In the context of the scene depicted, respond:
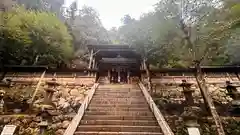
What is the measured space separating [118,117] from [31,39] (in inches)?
477

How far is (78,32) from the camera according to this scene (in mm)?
28281

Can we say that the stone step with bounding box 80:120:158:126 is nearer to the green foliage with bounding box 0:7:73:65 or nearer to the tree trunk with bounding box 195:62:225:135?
the tree trunk with bounding box 195:62:225:135

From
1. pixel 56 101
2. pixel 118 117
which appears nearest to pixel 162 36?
pixel 118 117

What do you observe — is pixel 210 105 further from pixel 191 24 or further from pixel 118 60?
pixel 118 60

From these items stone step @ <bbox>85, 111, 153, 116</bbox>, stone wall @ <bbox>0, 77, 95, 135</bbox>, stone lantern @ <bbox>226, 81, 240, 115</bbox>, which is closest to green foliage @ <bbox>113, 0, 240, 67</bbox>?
stone lantern @ <bbox>226, 81, 240, 115</bbox>

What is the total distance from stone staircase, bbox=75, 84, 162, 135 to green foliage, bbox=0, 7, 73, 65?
7.78 meters

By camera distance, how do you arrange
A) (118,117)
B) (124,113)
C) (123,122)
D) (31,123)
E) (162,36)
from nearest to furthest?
(123,122) → (118,117) → (124,113) → (31,123) → (162,36)

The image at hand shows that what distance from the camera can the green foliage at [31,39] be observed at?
560 inches

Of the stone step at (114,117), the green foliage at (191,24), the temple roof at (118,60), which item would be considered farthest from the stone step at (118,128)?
the temple roof at (118,60)

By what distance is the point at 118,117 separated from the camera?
7602 mm

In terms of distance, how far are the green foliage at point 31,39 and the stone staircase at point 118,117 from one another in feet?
25.5

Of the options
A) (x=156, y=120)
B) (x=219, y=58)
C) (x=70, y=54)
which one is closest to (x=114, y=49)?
(x=70, y=54)

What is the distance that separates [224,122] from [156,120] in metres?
4.50

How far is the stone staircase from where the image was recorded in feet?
21.6
